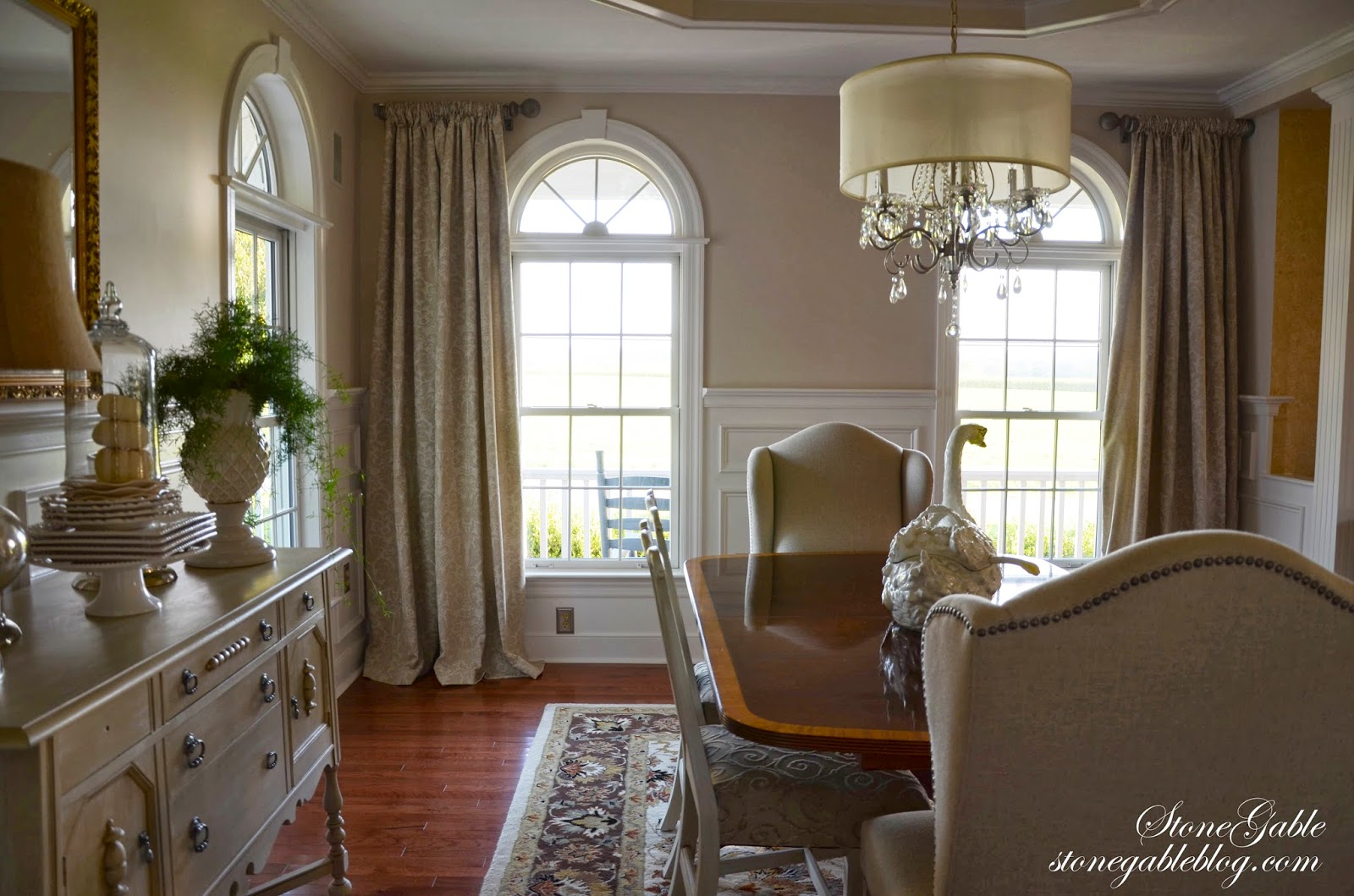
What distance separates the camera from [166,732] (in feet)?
5.20

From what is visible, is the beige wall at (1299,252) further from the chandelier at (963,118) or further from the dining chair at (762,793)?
the dining chair at (762,793)

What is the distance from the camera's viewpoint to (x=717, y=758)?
6.70 ft

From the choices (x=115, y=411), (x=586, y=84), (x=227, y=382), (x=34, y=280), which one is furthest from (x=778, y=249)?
(x=34, y=280)

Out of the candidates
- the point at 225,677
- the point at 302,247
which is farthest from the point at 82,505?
the point at 302,247

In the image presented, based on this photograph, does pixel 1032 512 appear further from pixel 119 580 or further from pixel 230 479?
pixel 119 580

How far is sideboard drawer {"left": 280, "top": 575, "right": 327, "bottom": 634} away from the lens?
6.97ft

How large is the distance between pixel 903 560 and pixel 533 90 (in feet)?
9.98

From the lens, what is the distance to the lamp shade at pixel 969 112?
2.11m

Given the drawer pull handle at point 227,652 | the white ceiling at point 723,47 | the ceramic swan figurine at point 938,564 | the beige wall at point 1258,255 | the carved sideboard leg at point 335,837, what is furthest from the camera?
the beige wall at point 1258,255

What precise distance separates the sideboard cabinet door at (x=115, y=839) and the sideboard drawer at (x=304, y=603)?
0.61m

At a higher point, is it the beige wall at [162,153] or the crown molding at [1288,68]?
the crown molding at [1288,68]

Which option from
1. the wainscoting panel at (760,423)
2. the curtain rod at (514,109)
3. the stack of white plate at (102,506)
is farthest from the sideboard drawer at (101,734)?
the curtain rod at (514,109)

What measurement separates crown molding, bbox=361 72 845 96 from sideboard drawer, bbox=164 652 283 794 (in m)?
2.96

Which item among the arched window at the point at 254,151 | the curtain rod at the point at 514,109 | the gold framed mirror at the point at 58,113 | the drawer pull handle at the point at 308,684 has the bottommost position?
the drawer pull handle at the point at 308,684
